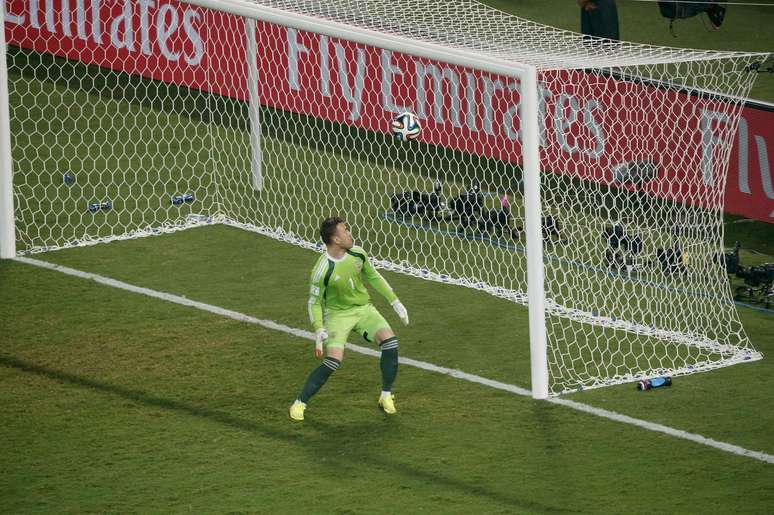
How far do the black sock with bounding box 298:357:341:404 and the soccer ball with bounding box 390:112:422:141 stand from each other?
200 inches

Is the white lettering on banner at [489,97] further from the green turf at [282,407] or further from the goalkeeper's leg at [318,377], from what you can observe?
the goalkeeper's leg at [318,377]

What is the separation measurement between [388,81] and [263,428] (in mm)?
7505

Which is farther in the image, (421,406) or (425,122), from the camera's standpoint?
(425,122)

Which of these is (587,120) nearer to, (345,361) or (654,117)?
(654,117)

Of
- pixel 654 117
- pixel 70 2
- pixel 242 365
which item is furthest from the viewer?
pixel 70 2

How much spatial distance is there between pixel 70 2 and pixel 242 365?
9656 mm

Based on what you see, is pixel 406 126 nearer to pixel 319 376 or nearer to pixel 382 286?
pixel 382 286

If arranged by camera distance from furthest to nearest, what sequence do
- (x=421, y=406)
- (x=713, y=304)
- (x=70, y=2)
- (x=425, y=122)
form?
(x=70, y=2), (x=425, y=122), (x=713, y=304), (x=421, y=406)

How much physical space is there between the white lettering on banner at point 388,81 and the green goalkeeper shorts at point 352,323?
6.71 m

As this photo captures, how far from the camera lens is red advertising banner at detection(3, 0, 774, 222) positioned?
1473cm

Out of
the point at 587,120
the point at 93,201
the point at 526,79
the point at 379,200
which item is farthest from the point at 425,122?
the point at 526,79

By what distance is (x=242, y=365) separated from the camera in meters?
11.9

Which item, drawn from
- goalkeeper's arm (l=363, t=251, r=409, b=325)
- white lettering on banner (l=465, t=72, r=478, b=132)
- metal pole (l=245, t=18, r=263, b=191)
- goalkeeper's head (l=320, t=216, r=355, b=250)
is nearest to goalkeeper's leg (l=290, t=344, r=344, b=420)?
goalkeeper's arm (l=363, t=251, r=409, b=325)

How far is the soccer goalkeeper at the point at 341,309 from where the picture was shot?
10.7m
